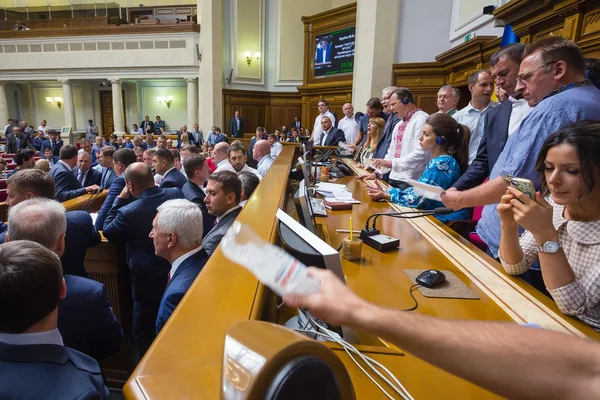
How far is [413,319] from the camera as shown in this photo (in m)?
0.48

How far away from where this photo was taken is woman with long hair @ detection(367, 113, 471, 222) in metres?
2.13

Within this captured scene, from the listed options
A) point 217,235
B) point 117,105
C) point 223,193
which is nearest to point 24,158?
point 223,193

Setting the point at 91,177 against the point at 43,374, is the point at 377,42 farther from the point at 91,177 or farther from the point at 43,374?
the point at 43,374

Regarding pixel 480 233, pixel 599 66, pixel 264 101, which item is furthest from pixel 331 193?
pixel 264 101

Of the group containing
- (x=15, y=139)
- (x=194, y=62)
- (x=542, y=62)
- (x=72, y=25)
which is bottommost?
(x=15, y=139)

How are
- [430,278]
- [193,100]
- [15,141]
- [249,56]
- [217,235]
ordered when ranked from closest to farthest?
[430,278] < [217,235] < [15,141] < [249,56] < [193,100]

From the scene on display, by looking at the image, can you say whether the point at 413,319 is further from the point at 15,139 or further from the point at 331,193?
the point at 15,139

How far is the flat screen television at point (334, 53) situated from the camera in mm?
9242

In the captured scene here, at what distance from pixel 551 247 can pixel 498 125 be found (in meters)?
1.28

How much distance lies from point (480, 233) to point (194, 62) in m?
12.5

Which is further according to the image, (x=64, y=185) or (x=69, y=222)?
(x=64, y=185)

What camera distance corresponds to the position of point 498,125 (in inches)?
82.4

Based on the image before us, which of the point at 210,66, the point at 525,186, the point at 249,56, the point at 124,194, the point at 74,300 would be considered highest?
the point at 249,56

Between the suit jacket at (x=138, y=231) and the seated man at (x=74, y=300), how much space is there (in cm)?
65
